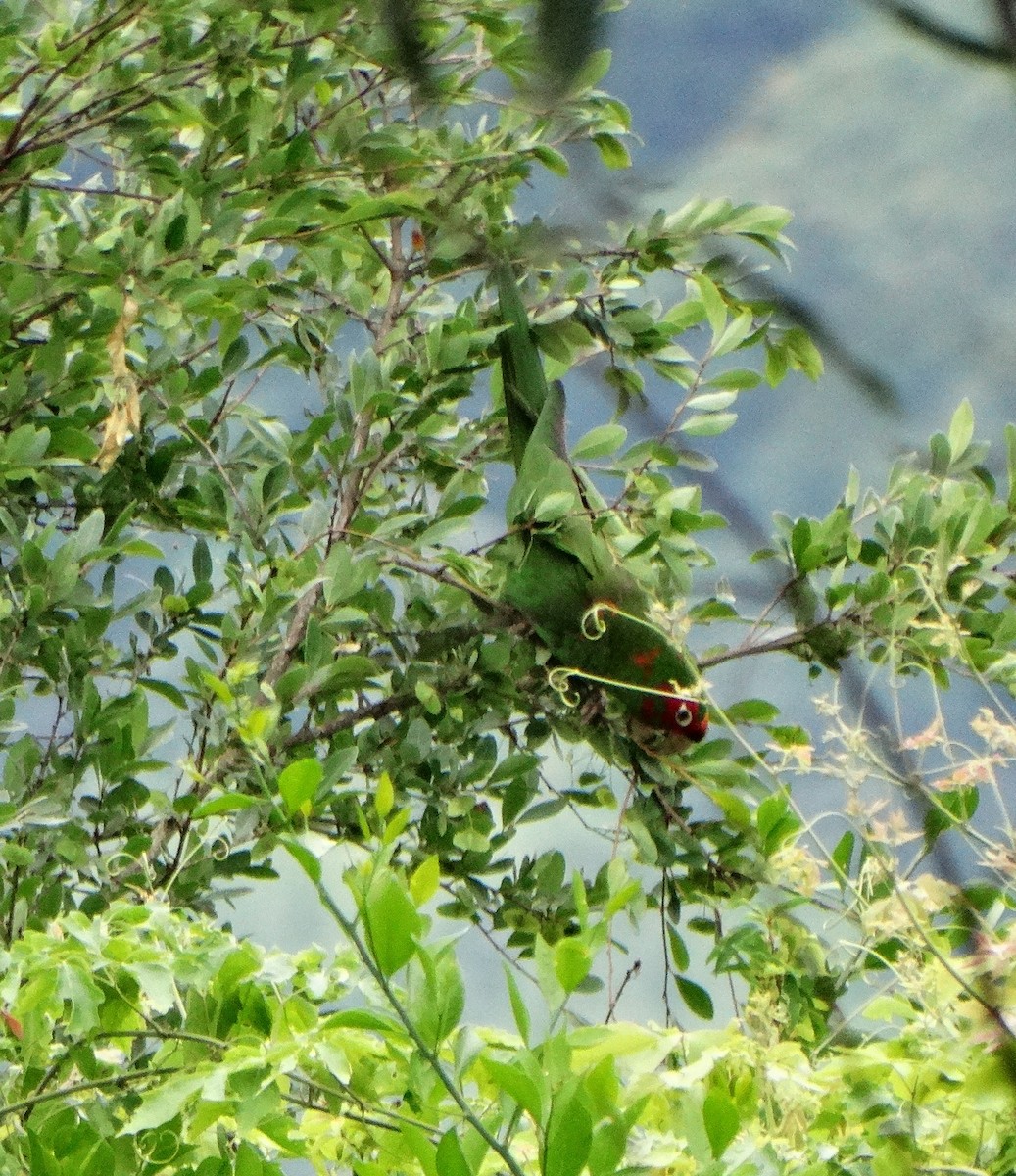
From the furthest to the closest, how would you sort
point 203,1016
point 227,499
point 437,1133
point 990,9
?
point 227,499 → point 203,1016 → point 437,1133 → point 990,9

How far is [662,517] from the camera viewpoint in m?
1.33

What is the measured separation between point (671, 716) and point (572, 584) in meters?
0.22

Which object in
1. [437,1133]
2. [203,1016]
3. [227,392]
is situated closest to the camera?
[437,1133]

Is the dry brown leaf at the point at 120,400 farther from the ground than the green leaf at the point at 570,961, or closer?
closer

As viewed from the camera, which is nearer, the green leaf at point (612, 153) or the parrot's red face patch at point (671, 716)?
the green leaf at point (612, 153)

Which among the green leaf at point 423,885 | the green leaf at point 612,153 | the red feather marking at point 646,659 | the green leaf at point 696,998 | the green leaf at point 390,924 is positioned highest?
the green leaf at point 612,153

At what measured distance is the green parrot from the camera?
113 cm

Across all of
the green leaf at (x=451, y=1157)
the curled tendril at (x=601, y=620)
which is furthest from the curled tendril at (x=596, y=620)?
the green leaf at (x=451, y=1157)

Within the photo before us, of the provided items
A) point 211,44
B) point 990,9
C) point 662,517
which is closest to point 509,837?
point 662,517

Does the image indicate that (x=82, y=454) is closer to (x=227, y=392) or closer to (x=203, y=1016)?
(x=227, y=392)

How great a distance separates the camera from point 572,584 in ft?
4.30

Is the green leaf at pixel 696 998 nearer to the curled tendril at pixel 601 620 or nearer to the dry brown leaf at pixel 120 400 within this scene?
the curled tendril at pixel 601 620

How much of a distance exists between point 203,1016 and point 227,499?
0.68 m

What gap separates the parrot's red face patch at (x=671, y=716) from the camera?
4.68 ft
